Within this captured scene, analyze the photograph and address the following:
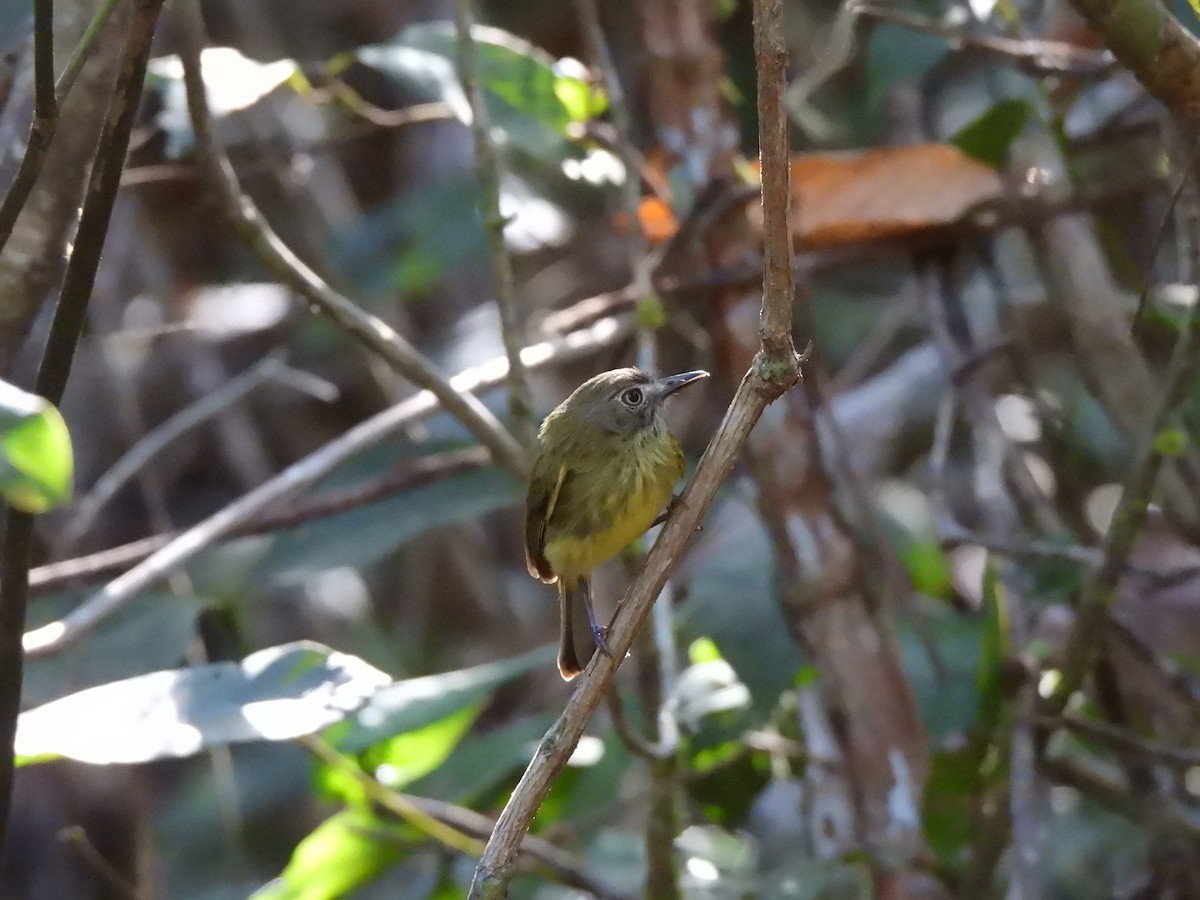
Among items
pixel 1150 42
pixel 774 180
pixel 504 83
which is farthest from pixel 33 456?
pixel 504 83

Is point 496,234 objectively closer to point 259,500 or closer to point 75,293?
point 259,500

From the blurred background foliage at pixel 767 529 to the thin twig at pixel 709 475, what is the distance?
14.1 inches

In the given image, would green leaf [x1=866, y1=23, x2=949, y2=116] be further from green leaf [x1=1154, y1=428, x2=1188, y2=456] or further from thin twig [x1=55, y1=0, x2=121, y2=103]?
thin twig [x1=55, y1=0, x2=121, y2=103]

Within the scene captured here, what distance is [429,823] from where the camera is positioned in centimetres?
296

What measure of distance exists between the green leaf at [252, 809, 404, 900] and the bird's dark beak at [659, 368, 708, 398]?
1097 millimetres

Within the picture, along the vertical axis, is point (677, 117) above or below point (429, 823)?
above

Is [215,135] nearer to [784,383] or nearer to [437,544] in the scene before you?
[784,383]

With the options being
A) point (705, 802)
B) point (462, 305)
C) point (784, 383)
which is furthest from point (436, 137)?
point (784, 383)

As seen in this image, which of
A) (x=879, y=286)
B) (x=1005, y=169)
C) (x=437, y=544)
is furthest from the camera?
(x=437, y=544)

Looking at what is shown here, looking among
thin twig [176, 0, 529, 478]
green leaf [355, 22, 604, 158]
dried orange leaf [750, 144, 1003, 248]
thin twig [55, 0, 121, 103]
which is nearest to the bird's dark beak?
thin twig [176, 0, 529, 478]

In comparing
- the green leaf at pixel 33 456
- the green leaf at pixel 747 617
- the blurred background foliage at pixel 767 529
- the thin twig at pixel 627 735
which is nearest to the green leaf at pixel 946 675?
the blurred background foliage at pixel 767 529

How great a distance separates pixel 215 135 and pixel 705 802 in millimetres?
2075

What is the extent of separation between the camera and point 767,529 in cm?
316

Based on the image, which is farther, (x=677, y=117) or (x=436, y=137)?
(x=436, y=137)
